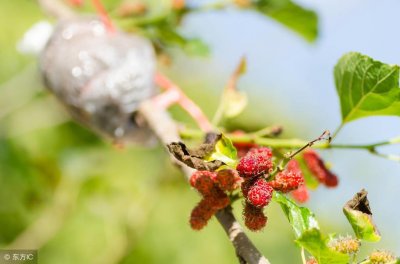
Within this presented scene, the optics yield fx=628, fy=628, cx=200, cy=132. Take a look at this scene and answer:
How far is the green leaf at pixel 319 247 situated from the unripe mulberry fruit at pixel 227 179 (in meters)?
0.12

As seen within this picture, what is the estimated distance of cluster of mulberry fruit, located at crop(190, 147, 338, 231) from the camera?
2.34 feet

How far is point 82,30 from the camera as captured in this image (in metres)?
1.49

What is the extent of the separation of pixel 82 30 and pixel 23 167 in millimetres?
1107

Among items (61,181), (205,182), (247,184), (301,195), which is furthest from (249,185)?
(61,181)

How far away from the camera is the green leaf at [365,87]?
3.21 feet

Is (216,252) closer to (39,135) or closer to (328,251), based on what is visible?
(39,135)

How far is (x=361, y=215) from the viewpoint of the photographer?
764 mm

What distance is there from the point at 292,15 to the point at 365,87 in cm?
86

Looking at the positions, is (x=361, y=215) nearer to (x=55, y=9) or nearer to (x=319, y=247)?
(x=319, y=247)

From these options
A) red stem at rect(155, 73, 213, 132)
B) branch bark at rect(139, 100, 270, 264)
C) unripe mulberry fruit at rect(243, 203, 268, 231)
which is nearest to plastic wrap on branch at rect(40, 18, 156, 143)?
red stem at rect(155, 73, 213, 132)

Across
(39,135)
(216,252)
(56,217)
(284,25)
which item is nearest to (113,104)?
(284,25)

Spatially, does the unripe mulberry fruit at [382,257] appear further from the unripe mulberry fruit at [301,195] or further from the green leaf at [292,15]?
the green leaf at [292,15]

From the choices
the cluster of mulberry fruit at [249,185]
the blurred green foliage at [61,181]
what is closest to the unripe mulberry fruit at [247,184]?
the cluster of mulberry fruit at [249,185]

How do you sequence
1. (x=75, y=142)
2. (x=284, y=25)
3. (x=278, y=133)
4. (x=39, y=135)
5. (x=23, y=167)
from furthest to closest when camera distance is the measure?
1. (x=39, y=135)
2. (x=75, y=142)
3. (x=23, y=167)
4. (x=284, y=25)
5. (x=278, y=133)
